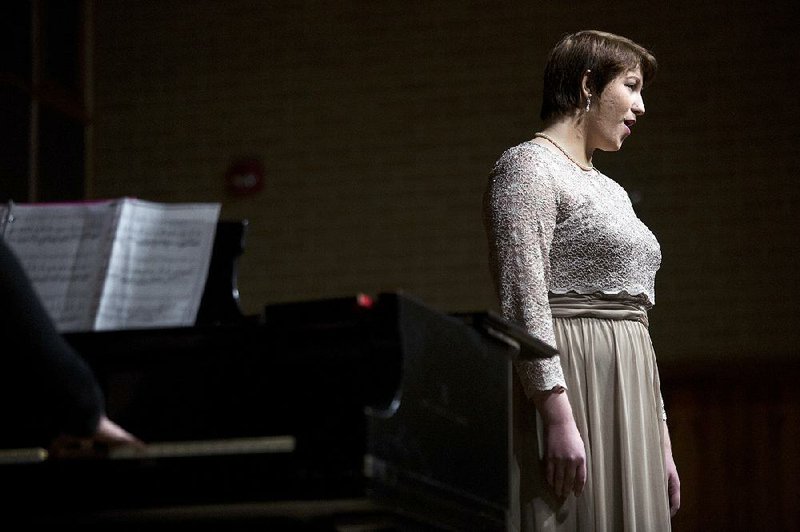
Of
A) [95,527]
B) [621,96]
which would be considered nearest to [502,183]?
[621,96]

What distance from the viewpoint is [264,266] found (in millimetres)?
6824

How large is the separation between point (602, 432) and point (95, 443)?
3.84 feet

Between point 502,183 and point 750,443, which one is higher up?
point 502,183

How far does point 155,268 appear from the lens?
241 centimetres

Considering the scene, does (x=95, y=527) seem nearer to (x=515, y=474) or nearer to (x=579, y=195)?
(x=515, y=474)

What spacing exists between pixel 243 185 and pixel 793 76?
2.88 metres

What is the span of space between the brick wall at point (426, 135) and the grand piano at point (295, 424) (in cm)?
410

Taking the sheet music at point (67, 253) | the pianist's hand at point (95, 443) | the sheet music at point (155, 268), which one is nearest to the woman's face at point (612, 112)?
the sheet music at point (155, 268)

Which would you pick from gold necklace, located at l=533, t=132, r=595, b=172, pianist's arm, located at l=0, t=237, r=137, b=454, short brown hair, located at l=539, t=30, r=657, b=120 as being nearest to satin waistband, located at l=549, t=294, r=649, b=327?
gold necklace, located at l=533, t=132, r=595, b=172

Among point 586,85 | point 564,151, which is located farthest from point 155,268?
point 586,85

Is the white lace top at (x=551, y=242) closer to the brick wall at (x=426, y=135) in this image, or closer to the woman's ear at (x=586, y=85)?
the woman's ear at (x=586, y=85)

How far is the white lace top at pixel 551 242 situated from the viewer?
8.83ft

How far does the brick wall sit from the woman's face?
3431 mm

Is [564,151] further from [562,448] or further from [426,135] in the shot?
[426,135]
